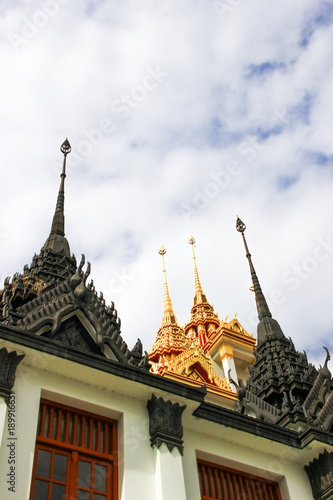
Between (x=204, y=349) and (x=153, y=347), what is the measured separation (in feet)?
11.4

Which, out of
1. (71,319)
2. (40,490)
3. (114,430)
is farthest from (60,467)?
(71,319)

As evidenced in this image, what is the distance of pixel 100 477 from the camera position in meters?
10.2

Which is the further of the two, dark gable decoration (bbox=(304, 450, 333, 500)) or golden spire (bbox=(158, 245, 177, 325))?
golden spire (bbox=(158, 245, 177, 325))

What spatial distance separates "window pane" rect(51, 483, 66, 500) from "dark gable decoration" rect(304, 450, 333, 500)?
5.15m

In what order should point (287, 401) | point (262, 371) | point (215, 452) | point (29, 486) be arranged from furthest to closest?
1. point (262, 371)
2. point (287, 401)
3. point (215, 452)
4. point (29, 486)

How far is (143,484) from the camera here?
10.2 meters

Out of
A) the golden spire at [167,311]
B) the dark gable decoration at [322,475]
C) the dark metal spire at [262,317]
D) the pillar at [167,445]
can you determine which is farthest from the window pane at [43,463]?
the golden spire at [167,311]

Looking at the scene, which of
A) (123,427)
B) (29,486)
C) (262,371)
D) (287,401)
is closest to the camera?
(29,486)

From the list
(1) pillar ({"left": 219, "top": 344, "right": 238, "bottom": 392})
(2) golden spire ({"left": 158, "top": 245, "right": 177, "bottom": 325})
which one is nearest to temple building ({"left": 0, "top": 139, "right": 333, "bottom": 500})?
(1) pillar ({"left": 219, "top": 344, "right": 238, "bottom": 392})

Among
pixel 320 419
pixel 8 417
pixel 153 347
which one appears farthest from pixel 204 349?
pixel 8 417

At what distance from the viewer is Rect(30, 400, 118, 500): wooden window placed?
9.70 meters

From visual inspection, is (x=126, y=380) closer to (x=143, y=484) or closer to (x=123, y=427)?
(x=123, y=427)

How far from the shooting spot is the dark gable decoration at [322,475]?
1212cm

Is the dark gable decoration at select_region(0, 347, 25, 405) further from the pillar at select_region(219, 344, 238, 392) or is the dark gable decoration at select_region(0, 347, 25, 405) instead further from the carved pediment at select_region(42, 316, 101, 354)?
the pillar at select_region(219, 344, 238, 392)
